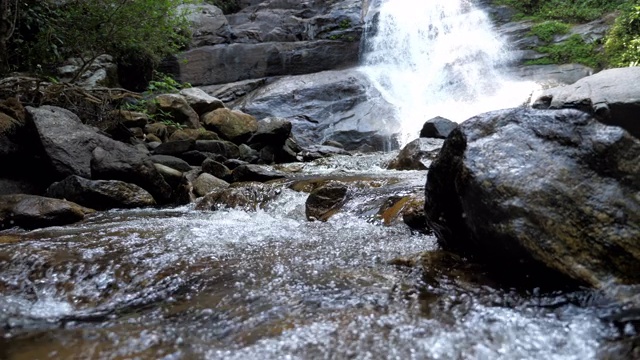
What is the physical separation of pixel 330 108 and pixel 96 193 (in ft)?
32.0

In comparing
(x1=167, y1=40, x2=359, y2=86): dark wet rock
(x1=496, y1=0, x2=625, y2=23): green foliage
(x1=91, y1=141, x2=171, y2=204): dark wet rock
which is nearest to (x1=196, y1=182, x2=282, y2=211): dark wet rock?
(x1=91, y1=141, x2=171, y2=204): dark wet rock

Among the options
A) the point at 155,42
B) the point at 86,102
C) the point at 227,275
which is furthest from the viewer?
the point at 155,42

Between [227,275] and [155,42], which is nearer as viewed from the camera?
[227,275]

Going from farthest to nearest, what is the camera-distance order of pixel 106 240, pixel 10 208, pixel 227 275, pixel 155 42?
pixel 155 42
pixel 10 208
pixel 106 240
pixel 227 275

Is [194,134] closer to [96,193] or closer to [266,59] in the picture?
[96,193]

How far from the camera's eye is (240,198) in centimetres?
611

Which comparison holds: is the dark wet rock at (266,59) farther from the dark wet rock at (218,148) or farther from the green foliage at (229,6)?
the dark wet rock at (218,148)

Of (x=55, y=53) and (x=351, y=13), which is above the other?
(x=351, y=13)

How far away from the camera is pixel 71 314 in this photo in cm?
245

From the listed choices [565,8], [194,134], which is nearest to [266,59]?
[194,134]

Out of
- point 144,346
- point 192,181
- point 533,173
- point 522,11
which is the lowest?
point 192,181

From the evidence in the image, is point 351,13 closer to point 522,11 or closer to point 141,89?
point 522,11

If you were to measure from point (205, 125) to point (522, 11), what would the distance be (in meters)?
12.9

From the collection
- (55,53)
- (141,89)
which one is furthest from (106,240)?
(141,89)
